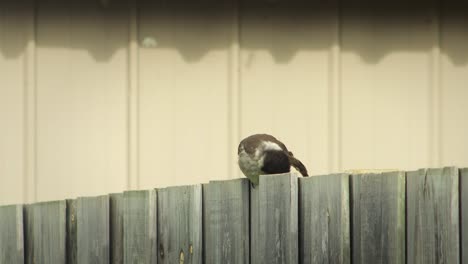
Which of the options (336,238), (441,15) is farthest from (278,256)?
(441,15)

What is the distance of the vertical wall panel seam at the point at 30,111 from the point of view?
17.9ft

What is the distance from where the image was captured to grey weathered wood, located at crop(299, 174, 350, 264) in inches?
147

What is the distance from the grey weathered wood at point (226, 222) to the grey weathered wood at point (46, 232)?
52 cm

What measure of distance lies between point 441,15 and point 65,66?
6.50 feet

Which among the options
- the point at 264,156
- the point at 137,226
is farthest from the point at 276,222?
the point at 264,156

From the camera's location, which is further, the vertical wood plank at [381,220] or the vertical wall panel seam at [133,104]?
the vertical wall panel seam at [133,104]

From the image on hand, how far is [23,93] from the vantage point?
5.52 meters

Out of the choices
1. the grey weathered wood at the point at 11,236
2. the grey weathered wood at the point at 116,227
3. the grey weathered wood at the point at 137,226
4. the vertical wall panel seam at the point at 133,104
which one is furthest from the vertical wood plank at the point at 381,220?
the vertical wall panel seam at the point at 133,104

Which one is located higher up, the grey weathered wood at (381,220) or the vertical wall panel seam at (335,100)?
the vertical wall panel seam at (335,100)

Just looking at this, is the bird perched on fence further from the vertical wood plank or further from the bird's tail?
the vertical wood plank

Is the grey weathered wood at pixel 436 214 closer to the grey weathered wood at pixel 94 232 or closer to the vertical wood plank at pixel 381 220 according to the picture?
the vertical wood plank at pixel 381 220

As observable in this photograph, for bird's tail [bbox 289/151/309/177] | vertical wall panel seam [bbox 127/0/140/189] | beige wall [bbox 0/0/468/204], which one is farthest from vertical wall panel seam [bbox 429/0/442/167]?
vertical wall panel seam [bbox 127/0/140/189]

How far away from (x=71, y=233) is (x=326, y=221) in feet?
3.04

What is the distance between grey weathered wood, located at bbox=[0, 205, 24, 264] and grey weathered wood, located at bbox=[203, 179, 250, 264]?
67 centimetres
